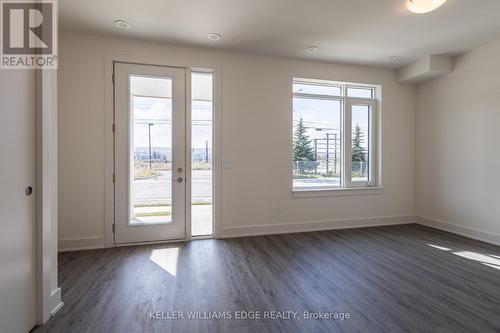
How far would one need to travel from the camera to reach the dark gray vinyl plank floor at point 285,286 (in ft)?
5.83

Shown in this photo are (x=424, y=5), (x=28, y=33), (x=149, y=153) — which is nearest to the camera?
(x=28, y=33)

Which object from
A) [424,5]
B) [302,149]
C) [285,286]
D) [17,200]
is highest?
[424,5]

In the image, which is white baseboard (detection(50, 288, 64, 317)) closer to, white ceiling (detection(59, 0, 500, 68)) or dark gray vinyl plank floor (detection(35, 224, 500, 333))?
dark gray vinyl plank floor (detection(35, 224, 500, 333))

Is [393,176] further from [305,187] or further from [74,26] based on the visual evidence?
[74,26]

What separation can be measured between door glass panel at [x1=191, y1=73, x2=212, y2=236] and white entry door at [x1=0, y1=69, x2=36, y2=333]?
2.67 metres

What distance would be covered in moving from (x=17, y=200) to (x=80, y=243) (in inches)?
77.8

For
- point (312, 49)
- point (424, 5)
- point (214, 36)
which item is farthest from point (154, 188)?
point (424, 5)

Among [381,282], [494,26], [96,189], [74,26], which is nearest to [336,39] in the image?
[494,26]

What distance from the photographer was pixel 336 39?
3.36 metres

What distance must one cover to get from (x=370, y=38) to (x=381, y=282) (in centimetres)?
310

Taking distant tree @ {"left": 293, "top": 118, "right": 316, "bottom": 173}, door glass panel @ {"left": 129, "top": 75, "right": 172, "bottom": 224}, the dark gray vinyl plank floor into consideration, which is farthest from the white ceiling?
the dark gray vinyl plank floor

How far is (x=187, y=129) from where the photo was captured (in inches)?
139

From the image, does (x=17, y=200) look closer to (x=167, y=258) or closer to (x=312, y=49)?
(x=167, y=258)

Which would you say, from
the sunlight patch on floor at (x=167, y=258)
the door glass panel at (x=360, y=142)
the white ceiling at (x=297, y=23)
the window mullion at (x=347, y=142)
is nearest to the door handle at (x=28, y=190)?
the sunlight patch on floor at (x=167, y=258)
